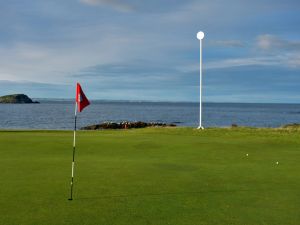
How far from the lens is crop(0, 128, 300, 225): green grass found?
27.3 feet

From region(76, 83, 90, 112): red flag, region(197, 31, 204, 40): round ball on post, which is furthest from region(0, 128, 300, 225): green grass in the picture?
region(197, 31, 204, 40): round ball on post

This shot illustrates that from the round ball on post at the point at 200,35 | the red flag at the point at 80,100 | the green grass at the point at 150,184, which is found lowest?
the green grass at the point at 150,184

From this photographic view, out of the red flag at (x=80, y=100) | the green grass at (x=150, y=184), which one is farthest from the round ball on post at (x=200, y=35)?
the red flag at (x=80, y=100)

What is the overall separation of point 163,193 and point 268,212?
2.45 metres

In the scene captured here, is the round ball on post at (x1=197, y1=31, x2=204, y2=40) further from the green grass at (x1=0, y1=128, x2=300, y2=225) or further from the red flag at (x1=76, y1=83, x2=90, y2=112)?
the red flag at (x1=76, y1=83, x2=90, y2=112)

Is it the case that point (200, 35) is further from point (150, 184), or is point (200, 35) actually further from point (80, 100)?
point (80, 100)

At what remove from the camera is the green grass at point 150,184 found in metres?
8.33

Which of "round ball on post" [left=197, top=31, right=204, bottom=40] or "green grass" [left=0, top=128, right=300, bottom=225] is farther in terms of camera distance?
"round ball on post" [left=197, top=31, right=204, bottom=40]

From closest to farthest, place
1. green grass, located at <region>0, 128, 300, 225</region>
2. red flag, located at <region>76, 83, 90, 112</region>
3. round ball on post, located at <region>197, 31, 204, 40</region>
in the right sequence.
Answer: green grass, located at <region>0, 128, 300, 225</region>
red flag, located at <region>76, 83, 90, 112</region>
round ball on post, located at <region>197, 31, 204, 40</region>

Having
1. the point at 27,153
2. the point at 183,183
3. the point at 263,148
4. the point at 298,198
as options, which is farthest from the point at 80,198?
the point at 263,148

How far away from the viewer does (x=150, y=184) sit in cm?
1098

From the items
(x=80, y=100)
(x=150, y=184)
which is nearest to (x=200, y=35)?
(x=150, y=184)

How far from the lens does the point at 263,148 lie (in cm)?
1908

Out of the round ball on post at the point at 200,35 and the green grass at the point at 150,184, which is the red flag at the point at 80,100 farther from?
the round ball on post at the point at 200,35
